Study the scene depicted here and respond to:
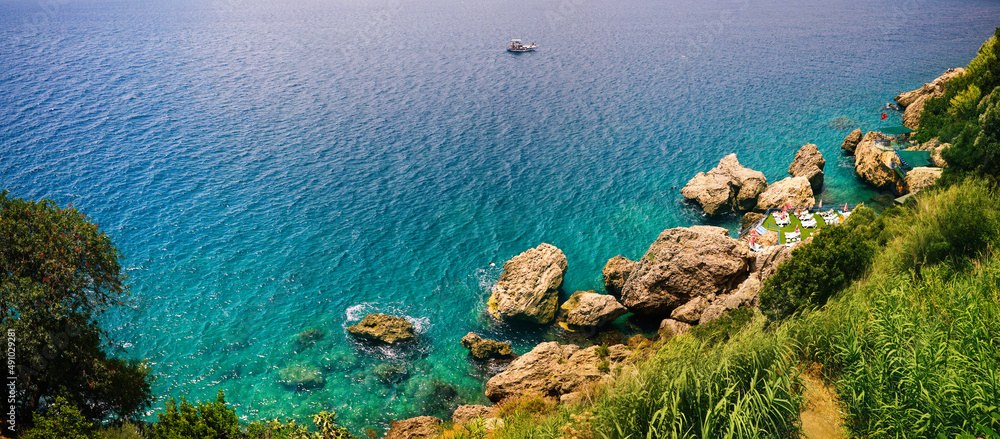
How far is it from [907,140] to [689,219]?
3114 cm

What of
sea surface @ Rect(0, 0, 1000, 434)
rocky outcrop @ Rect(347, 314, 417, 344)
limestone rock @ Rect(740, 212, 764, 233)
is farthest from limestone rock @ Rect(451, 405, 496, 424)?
limestone rock @ Rect(740, 212, 764, 233)

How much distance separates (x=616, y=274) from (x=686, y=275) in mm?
6192

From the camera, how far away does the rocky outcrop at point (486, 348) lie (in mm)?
38750

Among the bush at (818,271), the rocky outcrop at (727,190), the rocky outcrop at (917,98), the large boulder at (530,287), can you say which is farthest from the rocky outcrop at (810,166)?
the large boulder at (530,287)

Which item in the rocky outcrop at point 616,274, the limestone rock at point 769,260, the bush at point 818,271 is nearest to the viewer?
the bush at point 818,271

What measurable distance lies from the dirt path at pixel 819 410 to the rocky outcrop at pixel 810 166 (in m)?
47.6

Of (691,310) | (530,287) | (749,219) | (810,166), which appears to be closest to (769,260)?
(691,310)

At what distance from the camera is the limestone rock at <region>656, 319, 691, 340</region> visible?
37406 mm

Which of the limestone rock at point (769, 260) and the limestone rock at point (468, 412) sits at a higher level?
the limestone rock at point (769, 260)

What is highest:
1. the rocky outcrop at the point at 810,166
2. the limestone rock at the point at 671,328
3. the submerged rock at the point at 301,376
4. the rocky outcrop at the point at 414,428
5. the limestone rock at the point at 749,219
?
the rocky outcrop at the point at 810,166

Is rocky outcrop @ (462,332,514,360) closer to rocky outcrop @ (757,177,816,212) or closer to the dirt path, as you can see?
the dirt path

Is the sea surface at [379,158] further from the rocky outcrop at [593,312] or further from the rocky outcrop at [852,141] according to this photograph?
the rocky outcrop at [852,141]

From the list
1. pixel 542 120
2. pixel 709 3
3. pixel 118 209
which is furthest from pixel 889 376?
pixel 709 3

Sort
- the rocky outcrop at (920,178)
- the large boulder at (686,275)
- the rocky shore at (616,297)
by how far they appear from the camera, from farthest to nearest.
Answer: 1. the rocky outcrop at (920,178)
2. the large boulder at (686,275)
3. the rocky shore at (616,297)
